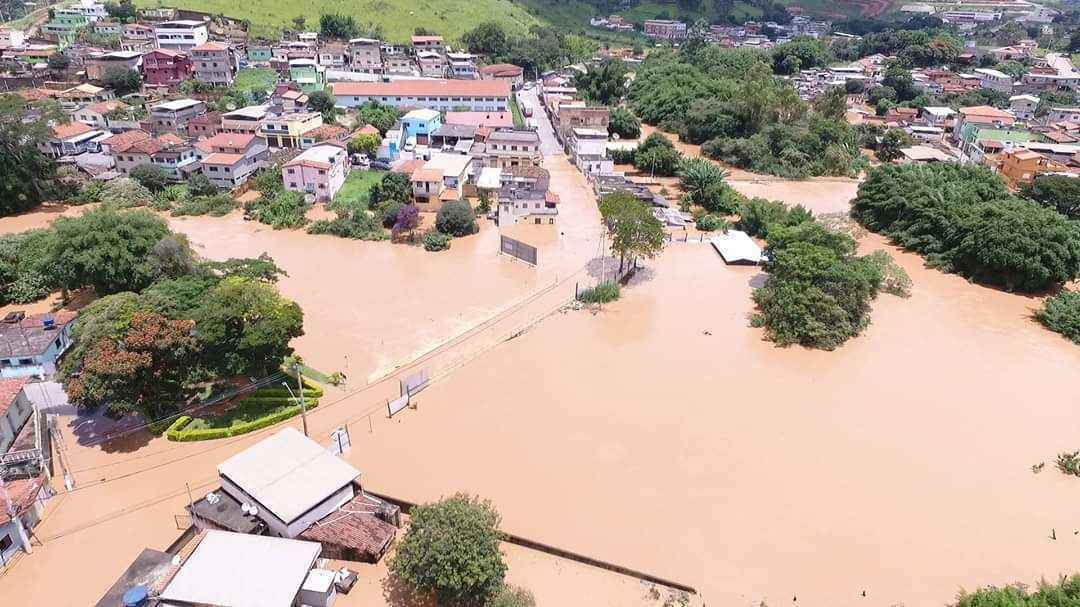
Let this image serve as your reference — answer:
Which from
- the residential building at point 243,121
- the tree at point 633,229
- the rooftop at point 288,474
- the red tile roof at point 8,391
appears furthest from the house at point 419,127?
the rooftop at point 288,474

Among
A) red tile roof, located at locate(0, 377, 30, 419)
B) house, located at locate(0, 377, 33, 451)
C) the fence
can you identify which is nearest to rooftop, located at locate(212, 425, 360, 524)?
house, located at locate(0, 377, 33, 451)

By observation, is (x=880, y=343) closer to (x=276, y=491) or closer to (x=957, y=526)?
(x=957, y=526)

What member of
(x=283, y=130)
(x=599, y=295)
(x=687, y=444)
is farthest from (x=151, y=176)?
(x=687, y=444)

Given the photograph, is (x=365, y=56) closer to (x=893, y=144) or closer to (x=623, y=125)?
(x=623, y=125)

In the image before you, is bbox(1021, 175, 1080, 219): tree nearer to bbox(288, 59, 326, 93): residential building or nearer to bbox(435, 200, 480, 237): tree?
bbox(435, 200, 480, 237): tree

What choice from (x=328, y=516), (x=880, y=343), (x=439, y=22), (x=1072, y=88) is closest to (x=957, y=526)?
(x=880, y=343)

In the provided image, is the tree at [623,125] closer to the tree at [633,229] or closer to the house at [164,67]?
the tree at [633,229]
